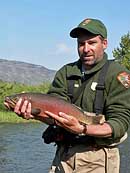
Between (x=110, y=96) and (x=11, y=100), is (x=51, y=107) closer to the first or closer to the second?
(x=11, y=100)

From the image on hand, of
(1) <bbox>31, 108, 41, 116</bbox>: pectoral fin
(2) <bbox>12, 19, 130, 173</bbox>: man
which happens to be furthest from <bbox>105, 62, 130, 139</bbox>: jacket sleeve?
(1) <bbox>31, 108, 41, 116</bbox>: pectoral fin

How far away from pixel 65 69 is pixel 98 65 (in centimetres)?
35

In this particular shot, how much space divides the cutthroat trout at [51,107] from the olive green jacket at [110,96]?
0.47ft

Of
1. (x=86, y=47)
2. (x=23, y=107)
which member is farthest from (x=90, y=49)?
(x=23, y=107)

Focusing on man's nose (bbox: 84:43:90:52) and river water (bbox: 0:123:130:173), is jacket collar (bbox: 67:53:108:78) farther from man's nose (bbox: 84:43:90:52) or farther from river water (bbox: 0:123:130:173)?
river water (bbox: 0:123:130:173)

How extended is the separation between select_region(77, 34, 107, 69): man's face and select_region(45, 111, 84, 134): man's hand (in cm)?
61

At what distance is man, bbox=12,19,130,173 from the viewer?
164 inches

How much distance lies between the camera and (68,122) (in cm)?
403

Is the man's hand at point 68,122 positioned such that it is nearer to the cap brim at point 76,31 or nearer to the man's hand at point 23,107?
the man's hand at point 23,107

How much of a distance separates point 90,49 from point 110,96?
47cm

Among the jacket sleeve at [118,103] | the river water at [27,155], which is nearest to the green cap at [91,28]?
the jacket sleeve at [118,103]

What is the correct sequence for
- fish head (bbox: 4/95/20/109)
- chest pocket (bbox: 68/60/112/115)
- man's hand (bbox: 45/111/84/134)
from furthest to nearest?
chest pocket (bbox: 68/60/112/115)
fish head (bbox: 4/95/20/109)
man's hand (bbox: 45/111/84/134)

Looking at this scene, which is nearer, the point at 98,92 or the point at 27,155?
the point at 98,92

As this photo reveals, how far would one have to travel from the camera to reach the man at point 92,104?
4168 mm
